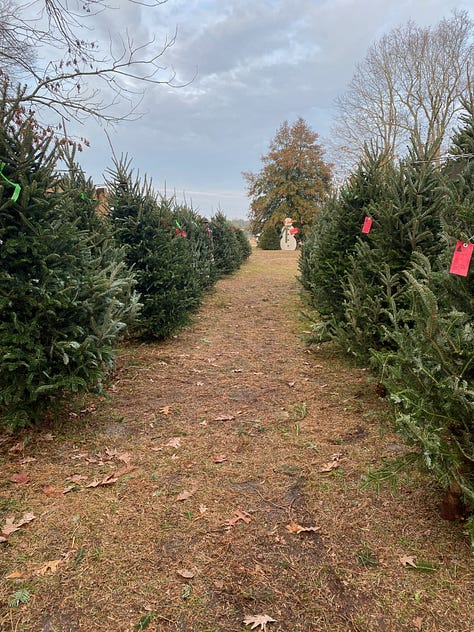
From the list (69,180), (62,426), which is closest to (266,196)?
(69,180)

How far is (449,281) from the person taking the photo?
198 centimetres

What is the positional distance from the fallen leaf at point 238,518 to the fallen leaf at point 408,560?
0.78 m

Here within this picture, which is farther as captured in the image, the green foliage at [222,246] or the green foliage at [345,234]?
the green foliage at [222,246]

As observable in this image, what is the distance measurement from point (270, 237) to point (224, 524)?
83.7 feet

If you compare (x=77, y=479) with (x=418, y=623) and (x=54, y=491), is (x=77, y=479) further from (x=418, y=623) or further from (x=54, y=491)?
(x=418, y=623)

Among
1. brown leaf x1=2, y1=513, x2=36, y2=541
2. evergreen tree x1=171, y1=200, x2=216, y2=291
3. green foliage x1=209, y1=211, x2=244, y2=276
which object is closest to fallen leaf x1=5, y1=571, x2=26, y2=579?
brown leaf x1=2, y1=513, x2=36, y2=541

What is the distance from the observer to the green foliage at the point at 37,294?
2.63m

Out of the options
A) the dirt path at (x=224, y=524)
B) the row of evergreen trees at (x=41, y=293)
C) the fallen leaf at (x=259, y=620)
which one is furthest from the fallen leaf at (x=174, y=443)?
the fallen leaf at (x=259, y=620)

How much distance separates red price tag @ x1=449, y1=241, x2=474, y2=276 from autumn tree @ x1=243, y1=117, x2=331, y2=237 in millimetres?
26049

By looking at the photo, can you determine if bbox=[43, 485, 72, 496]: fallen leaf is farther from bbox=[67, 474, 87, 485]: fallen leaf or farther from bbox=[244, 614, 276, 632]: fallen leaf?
bbox=[244, 614, 276, 632]: fallen leaf

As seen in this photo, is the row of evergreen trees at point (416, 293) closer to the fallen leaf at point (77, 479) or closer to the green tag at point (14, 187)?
the fallen leaf at point (77, 479)

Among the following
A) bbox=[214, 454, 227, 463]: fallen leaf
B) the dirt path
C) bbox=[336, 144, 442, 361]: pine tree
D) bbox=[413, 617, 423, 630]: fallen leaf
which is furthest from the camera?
bbox=[336, 144, 442, 361]: pine tree

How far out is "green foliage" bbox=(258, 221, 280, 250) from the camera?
26.6m

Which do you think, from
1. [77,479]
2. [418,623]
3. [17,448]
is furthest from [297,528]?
[17,448]
